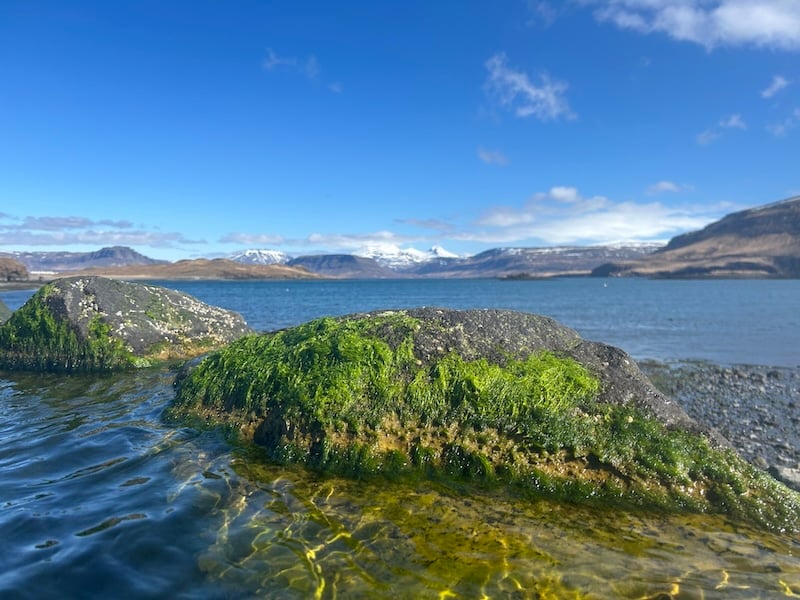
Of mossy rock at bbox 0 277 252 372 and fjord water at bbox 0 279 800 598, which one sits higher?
mossy rock at bbox 0 277 252 372

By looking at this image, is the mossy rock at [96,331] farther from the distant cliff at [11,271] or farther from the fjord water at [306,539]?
the distant cliff at [11,271]

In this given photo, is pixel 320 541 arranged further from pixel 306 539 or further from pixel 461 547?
pixel 461 547

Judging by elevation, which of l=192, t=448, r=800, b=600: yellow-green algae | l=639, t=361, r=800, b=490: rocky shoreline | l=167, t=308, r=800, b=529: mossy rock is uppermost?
l=167, t=308, r=800, b=529: mossy rock

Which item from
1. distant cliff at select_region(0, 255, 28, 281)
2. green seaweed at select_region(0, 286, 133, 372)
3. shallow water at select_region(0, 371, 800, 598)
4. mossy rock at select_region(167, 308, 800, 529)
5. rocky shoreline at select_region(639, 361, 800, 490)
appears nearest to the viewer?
shallow water at select_region(0, 371, 800, 598)

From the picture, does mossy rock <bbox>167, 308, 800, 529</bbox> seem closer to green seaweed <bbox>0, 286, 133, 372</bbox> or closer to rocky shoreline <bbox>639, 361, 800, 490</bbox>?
rocky shoreline <bbox>639, 361, 800, 490</bbox>

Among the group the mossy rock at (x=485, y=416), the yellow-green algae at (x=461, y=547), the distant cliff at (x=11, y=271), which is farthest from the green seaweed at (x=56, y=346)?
the distant cliff at (x=11, y=271)

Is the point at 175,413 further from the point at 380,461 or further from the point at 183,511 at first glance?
the point at 380,461

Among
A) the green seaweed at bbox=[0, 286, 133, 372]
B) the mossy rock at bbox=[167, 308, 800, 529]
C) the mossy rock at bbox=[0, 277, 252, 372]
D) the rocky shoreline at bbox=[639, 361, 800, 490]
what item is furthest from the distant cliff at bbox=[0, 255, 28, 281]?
the rocky shoreline at bbox=[639, 361, 800, 490]
